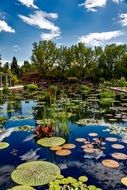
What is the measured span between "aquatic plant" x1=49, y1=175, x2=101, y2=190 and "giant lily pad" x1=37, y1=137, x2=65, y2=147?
161 centimetres

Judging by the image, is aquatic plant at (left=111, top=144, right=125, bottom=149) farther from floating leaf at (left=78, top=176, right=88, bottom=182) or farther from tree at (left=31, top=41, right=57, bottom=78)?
tree at (left=31, top=41, right=57, bottom=78)

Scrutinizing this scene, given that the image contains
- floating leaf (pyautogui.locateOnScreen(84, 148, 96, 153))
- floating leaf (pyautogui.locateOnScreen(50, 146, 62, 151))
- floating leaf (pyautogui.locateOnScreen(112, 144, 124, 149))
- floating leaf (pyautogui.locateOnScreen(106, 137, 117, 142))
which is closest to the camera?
floating leaf (pyautogui.locateOnScreen(84, 148, 96, 153))

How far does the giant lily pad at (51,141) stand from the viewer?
5.22 meters

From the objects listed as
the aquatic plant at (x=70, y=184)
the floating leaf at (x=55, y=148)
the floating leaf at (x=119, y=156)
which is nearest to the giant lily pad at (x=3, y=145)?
the floating leaf at (x=55, y=148)

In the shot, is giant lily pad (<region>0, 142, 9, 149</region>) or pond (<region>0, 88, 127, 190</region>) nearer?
pond (<region>0, 88, 127, 190</region>)

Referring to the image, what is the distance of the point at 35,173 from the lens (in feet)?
12.3

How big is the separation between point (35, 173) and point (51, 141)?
1668 mm

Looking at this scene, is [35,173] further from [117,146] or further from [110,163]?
[117,146]

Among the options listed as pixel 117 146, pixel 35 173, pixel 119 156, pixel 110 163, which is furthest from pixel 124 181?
pixel 117 146

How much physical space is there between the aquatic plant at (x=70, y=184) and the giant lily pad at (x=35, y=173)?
0.13 metres

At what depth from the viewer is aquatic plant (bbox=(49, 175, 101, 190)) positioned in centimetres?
327

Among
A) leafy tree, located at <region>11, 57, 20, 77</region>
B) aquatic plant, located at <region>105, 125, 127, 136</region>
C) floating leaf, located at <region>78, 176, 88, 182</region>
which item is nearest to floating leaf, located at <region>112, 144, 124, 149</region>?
aquatic plant, located at <region>105, 125, 127, 136</region>

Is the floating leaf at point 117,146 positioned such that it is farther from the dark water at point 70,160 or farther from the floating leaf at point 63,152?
the floating leaf at point 63,152

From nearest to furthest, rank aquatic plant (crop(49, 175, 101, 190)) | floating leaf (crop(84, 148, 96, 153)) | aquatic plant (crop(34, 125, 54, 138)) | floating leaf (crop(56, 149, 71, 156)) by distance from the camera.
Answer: aquatic plant (crop(49, 175, 101, 190))
floating leaf (crop(56, 149, 71, 156))
floating leaf (crop(84, 148, 96, 153))
aquatic plant (crop(34, 125, 54, 138))
